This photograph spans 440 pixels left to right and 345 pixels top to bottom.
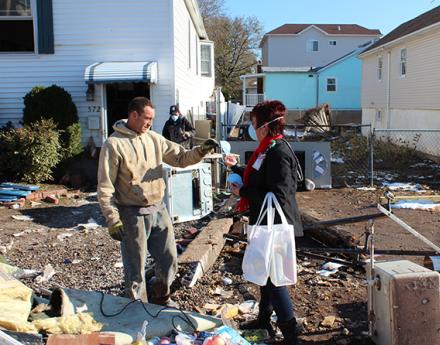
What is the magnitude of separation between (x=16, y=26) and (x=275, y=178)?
11.0 m

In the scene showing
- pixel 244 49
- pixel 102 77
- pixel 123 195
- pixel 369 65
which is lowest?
pixel 123 195

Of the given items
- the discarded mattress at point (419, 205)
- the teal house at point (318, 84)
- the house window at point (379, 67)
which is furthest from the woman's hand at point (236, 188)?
the teal house at point (318, 84)

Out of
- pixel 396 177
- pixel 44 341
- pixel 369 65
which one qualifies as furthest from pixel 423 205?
pixel 369 65

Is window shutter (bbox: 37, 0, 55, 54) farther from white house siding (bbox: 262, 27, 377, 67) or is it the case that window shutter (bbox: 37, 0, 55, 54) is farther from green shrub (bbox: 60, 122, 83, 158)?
white house siding (bbox: 262, 27, 377, 67)

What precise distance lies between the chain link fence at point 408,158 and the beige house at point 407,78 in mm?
557

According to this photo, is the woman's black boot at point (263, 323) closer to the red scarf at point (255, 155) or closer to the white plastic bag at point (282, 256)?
the white plastic bag at point (282, 256)

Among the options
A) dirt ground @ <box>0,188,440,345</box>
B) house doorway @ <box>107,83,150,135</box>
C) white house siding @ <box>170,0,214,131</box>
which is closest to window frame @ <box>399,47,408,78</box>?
white house siding @ <box>170,0,214,131</box>

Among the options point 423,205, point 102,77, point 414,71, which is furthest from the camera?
point 414,71

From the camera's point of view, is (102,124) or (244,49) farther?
(244,49)

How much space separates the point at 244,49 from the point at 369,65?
1246 inches

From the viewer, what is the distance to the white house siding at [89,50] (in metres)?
12.2

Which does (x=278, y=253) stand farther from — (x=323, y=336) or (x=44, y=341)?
(x=44, y=341)

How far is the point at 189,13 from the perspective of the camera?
56.1 ft

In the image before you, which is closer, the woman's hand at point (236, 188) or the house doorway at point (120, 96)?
the woman's hand at point (236, 188)
